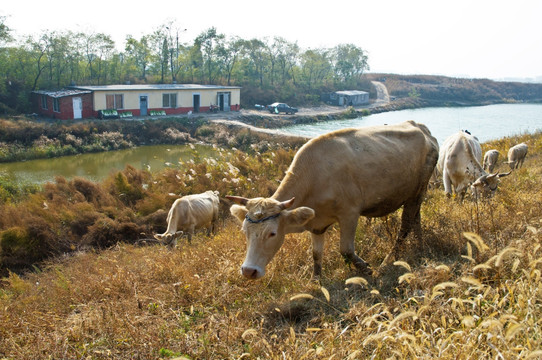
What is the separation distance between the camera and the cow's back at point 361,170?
5.44m

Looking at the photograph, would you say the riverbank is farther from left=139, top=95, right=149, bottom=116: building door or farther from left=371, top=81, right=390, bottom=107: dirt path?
left=371, top=81, right=390, bottom=107: dirt path

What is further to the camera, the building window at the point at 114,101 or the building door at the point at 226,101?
the building door at the point at 226,101

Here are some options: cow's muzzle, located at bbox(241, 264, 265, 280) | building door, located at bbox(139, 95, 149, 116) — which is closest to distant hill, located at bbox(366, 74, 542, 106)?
building door, located at bbox(139, 95, 149, 116)

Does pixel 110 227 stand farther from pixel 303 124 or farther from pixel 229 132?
pixel 303 124

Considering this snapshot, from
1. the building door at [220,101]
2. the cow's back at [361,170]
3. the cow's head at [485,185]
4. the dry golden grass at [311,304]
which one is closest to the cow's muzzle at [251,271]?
the dry golden grass at [311,304]

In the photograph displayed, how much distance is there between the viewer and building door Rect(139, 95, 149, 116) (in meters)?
39.4

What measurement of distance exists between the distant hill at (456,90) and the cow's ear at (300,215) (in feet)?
238

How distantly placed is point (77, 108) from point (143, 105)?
5.74 metres

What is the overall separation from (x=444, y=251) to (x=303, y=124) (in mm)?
39459

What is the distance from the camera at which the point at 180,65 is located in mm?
56781

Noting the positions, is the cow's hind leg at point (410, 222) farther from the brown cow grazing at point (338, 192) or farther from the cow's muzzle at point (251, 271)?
the cow's muzzle at point (251, 271)

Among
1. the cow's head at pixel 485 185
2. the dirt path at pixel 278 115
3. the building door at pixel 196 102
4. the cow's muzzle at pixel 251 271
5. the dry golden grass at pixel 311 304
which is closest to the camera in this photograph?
the dry golden grass at pixel 311 304

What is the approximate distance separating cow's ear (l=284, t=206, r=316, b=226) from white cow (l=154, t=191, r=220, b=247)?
5389 mm

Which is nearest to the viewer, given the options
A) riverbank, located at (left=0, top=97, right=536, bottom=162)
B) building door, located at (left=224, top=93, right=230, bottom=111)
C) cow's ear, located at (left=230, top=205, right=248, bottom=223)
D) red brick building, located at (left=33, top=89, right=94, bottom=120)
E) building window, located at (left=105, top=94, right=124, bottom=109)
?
cow's ear, located at (left=230, top=205, right=248, bottom=223)
